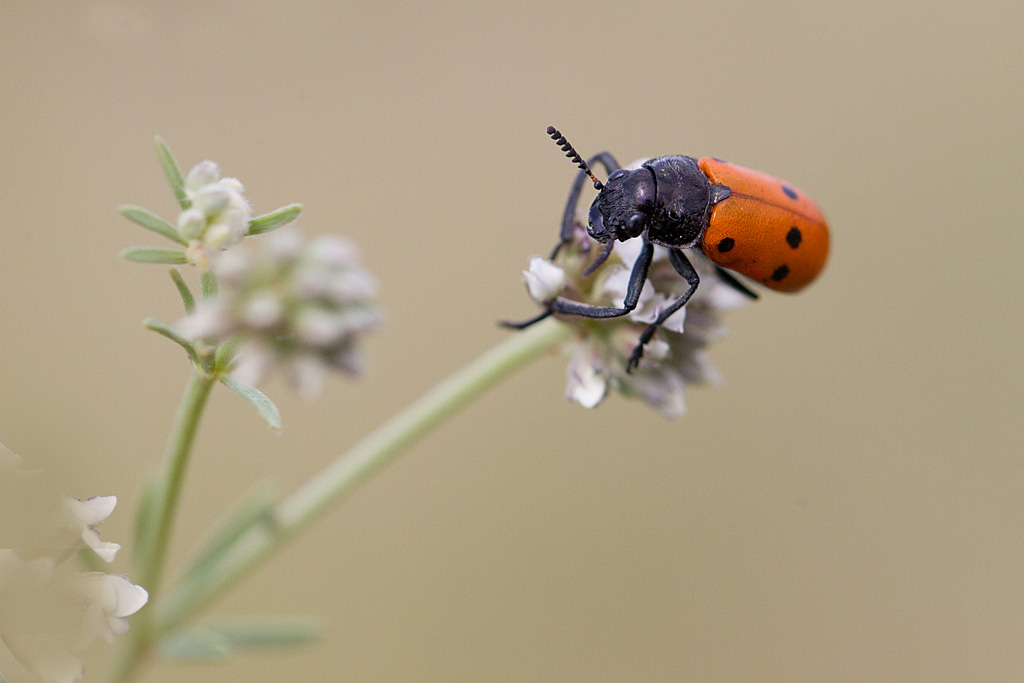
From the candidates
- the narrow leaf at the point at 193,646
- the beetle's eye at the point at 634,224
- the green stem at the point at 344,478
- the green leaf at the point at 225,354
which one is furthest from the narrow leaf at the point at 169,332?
the beetle's eye at the point at 634,224

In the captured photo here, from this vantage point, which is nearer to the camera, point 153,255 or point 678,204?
point 153,255

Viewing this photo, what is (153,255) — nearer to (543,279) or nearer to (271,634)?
(543,279)

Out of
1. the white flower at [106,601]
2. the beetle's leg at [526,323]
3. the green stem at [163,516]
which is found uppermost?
the beetle's leg at [526,323]

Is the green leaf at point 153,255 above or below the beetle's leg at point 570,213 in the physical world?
below

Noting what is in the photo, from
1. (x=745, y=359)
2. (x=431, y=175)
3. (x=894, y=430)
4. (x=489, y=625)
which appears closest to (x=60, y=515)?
(x=489, y=625)

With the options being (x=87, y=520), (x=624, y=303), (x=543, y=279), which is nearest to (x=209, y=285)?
(x=87, y=520)

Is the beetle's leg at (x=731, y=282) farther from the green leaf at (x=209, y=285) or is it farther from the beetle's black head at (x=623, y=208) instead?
the green leaf at (x=209, y=285)

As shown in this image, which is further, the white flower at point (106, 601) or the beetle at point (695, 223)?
the beetle at point (695, 223)
